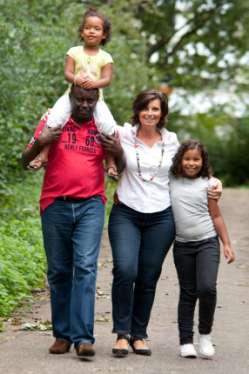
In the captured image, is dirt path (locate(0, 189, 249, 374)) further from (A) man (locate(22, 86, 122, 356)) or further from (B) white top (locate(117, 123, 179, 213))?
(B) white top (locate(117, 123, 179, 213))

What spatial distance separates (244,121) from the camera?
39312 millimetres

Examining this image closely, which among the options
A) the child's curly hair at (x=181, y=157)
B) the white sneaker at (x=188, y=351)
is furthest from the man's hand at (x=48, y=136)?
the white sneaker at (x=188, y=351)

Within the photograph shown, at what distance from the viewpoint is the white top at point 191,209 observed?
25.3 ft

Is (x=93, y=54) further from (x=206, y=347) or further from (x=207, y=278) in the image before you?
(x=206, y=347)

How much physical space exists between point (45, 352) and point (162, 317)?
216cm

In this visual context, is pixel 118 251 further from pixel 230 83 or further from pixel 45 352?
pixel 230 83

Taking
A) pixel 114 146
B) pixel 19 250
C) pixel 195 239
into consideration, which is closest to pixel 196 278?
pixel 195 239

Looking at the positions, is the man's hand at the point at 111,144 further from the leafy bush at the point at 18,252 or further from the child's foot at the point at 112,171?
the leafy bush at the point at 18,252

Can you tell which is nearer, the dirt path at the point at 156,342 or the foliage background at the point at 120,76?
the dirt path at the point at 156,342

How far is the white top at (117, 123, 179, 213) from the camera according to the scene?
7609mm

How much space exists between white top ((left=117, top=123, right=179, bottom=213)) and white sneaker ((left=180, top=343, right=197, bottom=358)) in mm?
1047

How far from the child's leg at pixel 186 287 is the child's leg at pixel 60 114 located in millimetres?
1283

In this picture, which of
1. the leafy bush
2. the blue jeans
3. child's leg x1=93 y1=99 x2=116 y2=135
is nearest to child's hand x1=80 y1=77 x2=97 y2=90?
child's leg x1=93 y1=99 x2=116 y2=135

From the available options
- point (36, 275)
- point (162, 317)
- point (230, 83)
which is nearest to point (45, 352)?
point (162, 317)
